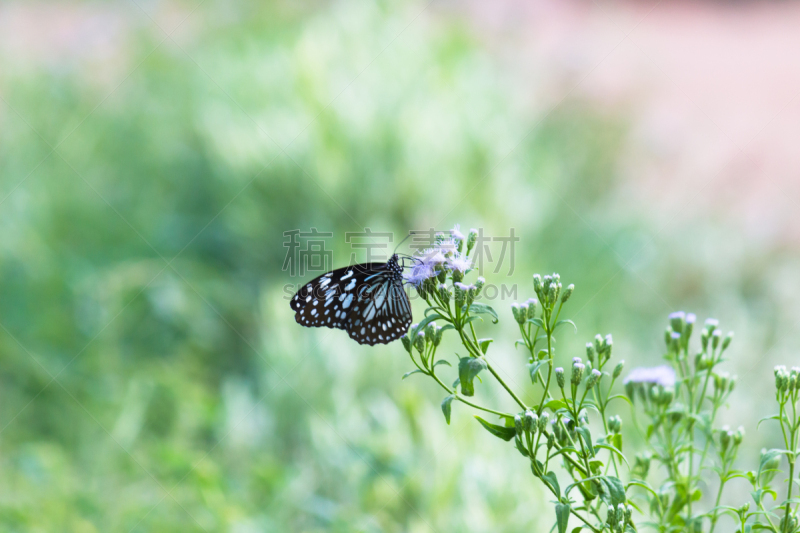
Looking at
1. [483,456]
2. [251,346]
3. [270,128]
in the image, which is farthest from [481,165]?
[483,456]

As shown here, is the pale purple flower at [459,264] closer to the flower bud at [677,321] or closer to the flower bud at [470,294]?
the flower bud at [470,294]

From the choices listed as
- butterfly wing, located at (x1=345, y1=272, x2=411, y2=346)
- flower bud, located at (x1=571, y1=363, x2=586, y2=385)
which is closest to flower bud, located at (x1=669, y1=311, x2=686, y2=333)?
flower bud, located at (x1=571, y1=363, x2=586, y2=385)

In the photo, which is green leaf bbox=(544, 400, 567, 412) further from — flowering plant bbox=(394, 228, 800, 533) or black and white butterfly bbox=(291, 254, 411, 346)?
black and white butterfly bbox=(291, 254, 411, 346)

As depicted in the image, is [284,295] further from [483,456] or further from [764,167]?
[764,167]

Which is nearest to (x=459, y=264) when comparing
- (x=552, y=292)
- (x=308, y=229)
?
(x=552, y=292)

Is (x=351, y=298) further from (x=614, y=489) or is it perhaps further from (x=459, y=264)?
(x=614, y=489)

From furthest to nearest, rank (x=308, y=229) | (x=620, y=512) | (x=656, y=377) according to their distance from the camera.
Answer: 1. (x=308, y=229)
2. (x=656, y=377)
3. (x=620, y=512)
